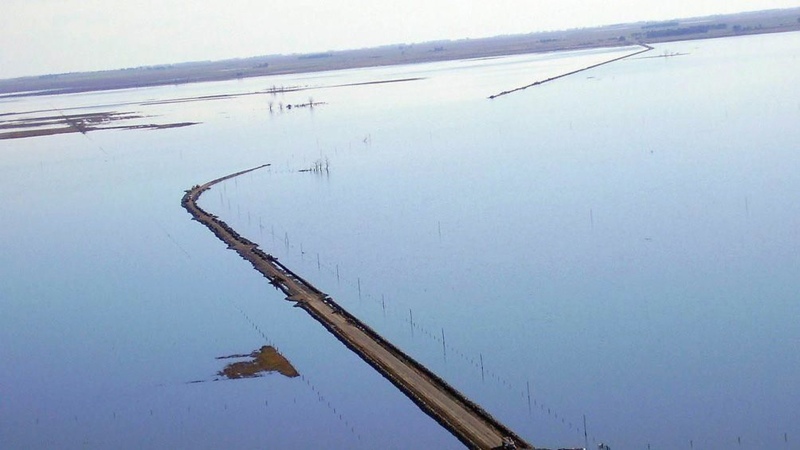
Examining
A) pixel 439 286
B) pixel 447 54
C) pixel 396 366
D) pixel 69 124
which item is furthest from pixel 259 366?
pixel 447 54

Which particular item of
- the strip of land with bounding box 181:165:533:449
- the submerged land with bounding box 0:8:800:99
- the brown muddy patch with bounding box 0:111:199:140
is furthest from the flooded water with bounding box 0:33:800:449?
the submerged land with bounding box 0:8:800:99

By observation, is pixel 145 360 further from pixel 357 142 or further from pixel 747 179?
pixel 357 142

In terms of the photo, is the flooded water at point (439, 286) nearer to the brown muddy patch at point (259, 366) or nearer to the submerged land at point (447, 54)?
the brown muddy patch at point (259, 366)

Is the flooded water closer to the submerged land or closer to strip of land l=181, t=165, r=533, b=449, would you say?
strip of land l=181, t=165, r=533, b=449

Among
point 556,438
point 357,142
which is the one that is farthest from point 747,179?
point 357,142

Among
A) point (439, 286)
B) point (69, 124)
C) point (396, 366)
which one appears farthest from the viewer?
point (69, 124)

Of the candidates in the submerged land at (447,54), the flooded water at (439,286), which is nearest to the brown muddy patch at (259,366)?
the flooded water at (439,286)

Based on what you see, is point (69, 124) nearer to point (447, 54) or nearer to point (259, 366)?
point (259, 366)
